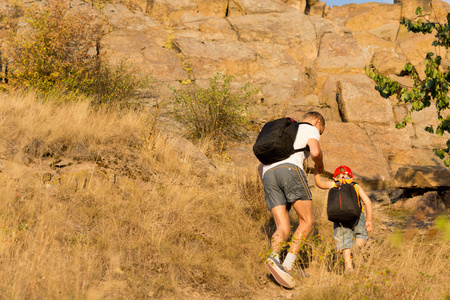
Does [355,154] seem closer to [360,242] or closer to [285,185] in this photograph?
[360,242]

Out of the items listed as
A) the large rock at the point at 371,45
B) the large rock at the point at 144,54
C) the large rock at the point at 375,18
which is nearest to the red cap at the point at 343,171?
the large rock at the point at 144,54

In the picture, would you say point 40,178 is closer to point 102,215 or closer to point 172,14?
point 102,215

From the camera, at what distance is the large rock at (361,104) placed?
36.6 feet

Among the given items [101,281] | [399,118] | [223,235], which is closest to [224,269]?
[223,235]

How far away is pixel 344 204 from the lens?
4.20 m

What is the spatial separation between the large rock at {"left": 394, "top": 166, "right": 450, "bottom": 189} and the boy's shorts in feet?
11.5

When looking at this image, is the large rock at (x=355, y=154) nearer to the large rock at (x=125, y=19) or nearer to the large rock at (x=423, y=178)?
the large rock at (x=423, y=178)

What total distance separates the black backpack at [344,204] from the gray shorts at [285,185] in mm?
325

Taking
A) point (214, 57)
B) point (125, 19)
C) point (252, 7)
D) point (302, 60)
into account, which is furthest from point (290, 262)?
point (252, 7)

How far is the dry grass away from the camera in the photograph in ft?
11.8

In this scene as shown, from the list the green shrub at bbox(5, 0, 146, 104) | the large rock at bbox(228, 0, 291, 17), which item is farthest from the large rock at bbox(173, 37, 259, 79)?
the large rock at bbox(228, 0, 291, 17)

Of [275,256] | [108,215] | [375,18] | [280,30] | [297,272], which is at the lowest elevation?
[108,215]

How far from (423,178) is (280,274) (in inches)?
183

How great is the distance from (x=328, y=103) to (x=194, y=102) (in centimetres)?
443
